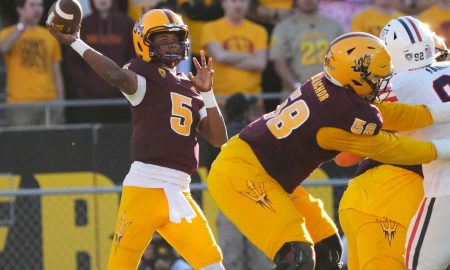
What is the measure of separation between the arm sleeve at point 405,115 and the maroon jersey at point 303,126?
0.55 ft

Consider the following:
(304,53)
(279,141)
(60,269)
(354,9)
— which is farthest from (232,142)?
(354,9)

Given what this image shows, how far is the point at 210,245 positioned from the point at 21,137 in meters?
3.31

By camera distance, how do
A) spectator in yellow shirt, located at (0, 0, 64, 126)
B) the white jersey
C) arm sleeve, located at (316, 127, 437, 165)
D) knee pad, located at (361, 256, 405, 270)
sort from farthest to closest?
spectator in yellow shirt, located at (0, 0, 64, 126), knee pad, located at (361, 256, 405, 270), the white jersey, arm sleeve, located at (316, 127, 437, 165)

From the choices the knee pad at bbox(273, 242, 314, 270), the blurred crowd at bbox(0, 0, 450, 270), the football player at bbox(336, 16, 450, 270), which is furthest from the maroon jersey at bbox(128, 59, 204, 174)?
the blurred crowd at bbox(0, 0, 450, 270)

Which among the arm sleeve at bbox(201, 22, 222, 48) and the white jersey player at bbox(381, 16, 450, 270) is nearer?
the white jersey player at bbox(381, 16, 450, 270)

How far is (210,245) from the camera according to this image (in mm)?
7090

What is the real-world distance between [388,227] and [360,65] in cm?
105

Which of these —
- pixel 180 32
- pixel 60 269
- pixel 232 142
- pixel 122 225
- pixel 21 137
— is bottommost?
pixel 60 269

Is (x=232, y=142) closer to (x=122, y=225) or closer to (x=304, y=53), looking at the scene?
(x=122, y=225)

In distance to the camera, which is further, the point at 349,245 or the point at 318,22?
the point at 318,22

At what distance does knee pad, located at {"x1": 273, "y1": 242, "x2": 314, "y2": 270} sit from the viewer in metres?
6.71

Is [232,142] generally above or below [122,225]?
above

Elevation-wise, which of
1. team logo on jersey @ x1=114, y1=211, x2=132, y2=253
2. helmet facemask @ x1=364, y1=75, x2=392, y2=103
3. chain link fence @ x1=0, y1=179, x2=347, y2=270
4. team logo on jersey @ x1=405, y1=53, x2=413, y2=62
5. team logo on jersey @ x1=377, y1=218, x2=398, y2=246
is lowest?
chain link fence @ x1=0, y1=179, x2=347, y2=270

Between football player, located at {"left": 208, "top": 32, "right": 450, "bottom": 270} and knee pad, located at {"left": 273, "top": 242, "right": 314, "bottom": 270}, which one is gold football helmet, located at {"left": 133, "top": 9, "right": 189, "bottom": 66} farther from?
knee pad, located at {"left": 273, "top": 242, "right": 314, "bottom": 270}
